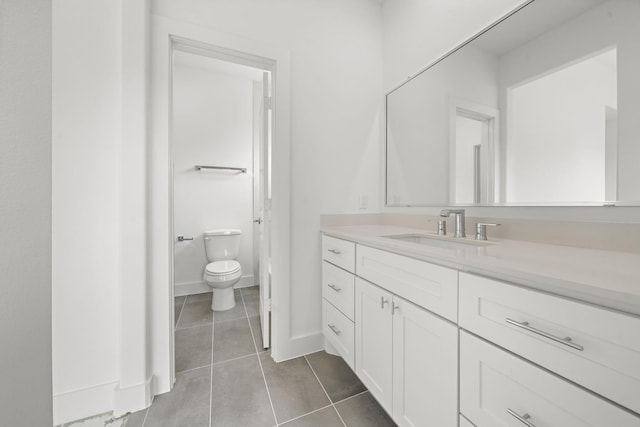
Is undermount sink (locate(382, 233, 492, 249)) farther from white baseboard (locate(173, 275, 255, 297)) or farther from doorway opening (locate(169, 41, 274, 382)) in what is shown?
white baseboard (locate(173, 275, 255, 297))

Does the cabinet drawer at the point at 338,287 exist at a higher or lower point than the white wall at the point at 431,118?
lower

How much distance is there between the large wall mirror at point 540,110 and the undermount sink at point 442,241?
248 millimetres

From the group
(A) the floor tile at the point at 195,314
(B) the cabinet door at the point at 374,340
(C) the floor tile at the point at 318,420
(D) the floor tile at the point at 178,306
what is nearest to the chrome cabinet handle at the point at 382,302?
(B) the cabinet door at the point at 374,340

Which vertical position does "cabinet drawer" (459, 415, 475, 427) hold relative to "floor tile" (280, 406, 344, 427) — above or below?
above

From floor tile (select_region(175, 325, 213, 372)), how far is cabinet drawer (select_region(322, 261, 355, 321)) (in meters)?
0.89

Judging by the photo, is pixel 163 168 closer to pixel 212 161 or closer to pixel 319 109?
pixel 319 109

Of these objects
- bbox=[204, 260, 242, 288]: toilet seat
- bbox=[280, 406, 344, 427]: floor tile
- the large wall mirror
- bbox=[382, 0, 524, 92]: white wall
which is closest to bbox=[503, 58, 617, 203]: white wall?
the large wall mirror

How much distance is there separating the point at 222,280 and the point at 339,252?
1276 millimetres

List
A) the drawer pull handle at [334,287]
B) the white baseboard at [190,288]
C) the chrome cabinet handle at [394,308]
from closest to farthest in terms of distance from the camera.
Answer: the chrome cabinet handle at [394,308] < the drawer pull handle at [334,287] < the white baseboard at [190,288]

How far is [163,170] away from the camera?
4.16ft

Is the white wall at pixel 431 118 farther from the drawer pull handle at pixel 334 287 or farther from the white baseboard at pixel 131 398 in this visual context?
the white baseboard at pixel 131 398

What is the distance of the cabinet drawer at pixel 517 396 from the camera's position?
1.53ft

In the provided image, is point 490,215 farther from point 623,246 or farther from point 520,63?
point 520,63

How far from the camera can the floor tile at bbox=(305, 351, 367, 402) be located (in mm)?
1288
